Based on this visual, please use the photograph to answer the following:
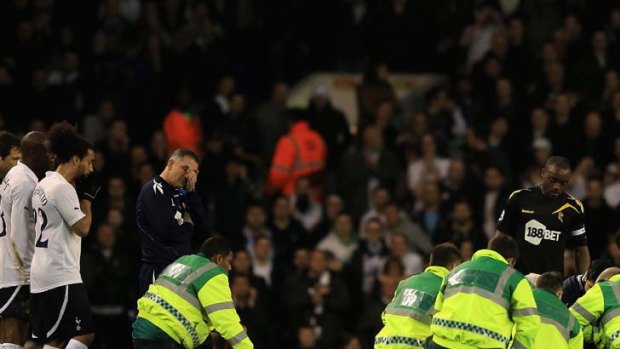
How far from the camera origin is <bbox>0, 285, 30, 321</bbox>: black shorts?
486 inches

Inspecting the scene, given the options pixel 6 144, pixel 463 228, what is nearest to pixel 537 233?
pixel 463 228

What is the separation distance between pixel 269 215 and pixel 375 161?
1.59 m

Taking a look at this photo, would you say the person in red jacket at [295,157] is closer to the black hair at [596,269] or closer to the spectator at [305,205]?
the spectator at [305,205]

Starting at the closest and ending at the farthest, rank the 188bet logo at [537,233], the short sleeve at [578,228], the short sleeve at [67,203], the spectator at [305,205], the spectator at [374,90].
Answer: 1. the short sleeve at [67,203]
2. the 188bet logo at [537,233]
3. the short sleeve at [578,228]
4. the spectator at [305,205]
5. the spectator at [374,90]

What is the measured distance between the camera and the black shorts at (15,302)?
12.3 m

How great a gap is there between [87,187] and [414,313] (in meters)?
2.86

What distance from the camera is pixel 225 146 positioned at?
19938 mm

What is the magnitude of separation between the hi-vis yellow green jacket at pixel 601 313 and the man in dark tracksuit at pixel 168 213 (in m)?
3.33

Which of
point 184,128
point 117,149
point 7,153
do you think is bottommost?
point 117,149

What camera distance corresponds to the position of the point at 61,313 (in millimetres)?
11992

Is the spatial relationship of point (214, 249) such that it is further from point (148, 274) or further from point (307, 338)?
point (307, 338)

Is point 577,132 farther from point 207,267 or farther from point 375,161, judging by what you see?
point 207,267

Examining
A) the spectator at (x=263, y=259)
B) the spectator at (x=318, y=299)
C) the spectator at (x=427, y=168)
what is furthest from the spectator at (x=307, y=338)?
the spectator at (x=427, y=168)

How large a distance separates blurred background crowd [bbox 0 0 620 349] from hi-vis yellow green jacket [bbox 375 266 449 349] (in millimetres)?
5123
